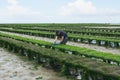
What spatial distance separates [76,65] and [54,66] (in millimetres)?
2482

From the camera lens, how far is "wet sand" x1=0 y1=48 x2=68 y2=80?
38.4 ft

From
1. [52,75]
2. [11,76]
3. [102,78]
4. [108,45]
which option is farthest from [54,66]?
[108,45]

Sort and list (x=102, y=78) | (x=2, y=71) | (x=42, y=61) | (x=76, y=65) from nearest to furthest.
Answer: (x=102, y=78) → (x=76, y=65) → (x=2, y=71) → (x=42, y=61)

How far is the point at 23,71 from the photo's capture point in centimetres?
1306

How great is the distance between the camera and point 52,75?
39.4 feet

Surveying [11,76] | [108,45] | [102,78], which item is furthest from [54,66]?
[108,45]

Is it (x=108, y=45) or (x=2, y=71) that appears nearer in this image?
(x=2, y=71)

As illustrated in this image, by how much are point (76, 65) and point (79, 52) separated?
4.23 m

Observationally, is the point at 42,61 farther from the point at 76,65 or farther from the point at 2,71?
the point at 76,65

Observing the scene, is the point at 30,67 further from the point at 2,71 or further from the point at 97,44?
the point at 97,44

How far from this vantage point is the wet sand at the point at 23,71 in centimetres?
1170

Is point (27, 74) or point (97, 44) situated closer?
point (27, 74)

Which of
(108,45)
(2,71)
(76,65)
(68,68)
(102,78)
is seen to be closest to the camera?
(102,78)

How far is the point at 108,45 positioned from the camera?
23734mm
